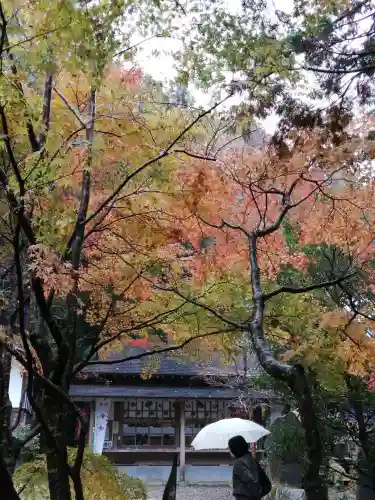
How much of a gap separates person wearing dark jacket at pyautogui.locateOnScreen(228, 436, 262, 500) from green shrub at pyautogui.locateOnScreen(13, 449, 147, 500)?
1008mm

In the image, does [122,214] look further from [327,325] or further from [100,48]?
[327,325]

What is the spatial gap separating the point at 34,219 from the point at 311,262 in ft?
19.7

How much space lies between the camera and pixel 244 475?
199 inches

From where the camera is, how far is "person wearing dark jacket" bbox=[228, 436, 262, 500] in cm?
502

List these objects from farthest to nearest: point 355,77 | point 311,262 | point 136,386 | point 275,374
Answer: point 136,386 < point 311,262 < point 355,77 < point 275,374

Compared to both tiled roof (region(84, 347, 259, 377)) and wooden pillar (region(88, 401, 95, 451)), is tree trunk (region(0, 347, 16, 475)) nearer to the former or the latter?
tiled roof (region(84, 347, 259, 377))

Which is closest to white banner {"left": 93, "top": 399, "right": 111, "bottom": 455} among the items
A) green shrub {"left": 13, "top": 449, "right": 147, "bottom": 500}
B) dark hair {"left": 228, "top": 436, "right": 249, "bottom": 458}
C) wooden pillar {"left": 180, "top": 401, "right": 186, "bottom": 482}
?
wooden pillar {"left": 180, "top": 401, "right": 186, "bottom": 482}

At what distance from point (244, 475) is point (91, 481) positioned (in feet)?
4.95

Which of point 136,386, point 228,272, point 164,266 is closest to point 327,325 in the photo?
point 228,272

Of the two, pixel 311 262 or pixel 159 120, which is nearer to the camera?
pixel 159 120

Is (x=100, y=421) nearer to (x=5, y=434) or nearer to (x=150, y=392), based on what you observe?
(x=150, y=392)

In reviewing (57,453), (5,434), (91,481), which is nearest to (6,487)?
(57,453)

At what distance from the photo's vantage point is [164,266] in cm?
538

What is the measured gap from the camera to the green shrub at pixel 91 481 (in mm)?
4852
